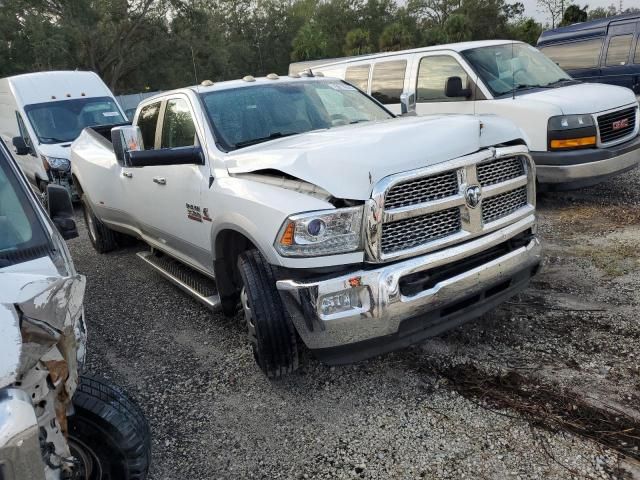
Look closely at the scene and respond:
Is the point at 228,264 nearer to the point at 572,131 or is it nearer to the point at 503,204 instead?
the point at 503,204

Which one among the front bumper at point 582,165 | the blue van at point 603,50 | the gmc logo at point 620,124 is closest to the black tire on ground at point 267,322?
the front bumper at point 582,165

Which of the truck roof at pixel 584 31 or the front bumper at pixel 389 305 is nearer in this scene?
the front bumper at pixel 389 305

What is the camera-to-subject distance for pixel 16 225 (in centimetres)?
277

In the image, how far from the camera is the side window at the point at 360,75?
855 centimetres

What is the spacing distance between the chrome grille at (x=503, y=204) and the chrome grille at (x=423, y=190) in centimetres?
36

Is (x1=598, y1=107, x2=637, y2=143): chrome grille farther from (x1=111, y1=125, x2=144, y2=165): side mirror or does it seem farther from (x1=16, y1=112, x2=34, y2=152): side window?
(x1=16, y1=112, x2=34, y2=152): side window

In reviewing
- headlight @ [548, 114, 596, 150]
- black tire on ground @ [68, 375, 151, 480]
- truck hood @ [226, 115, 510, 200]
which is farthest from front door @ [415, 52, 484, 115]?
black tire on ground @ [68, 375, 151, 480]

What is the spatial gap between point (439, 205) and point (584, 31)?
10045 millimetres

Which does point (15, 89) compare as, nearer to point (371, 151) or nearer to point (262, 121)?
point (262, 121)

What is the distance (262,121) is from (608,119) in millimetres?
4471

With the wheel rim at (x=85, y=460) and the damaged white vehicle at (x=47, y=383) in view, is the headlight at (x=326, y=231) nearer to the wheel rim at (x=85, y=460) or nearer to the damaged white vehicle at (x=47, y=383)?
the damaged white vehicle at (x=47, y=383)

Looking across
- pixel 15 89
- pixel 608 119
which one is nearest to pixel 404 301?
pixel 608 119

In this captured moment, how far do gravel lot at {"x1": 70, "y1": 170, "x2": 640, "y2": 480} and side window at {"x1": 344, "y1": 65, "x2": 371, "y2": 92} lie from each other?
4.81 meters

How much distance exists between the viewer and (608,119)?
643 centimetres
